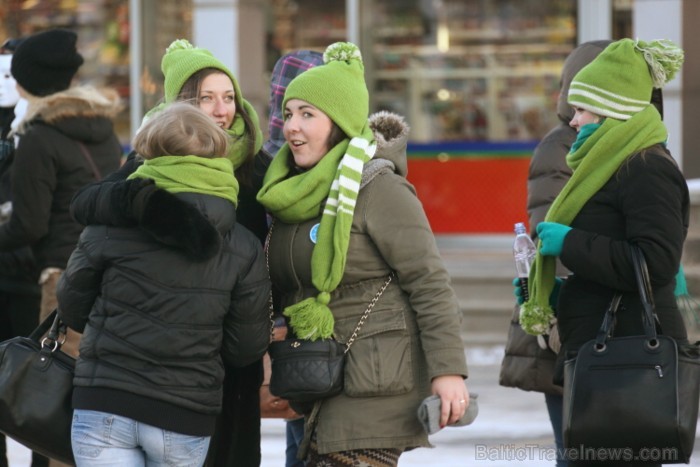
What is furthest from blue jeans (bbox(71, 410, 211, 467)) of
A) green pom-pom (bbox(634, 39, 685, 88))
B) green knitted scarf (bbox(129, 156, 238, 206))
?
green pom-pom (bbox(634, 39, 685, 88))

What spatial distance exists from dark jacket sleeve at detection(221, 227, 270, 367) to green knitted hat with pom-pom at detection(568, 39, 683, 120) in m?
1.24

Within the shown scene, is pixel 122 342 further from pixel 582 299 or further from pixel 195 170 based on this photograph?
pixel 582 299

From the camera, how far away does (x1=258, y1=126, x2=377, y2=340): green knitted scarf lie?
3754mm

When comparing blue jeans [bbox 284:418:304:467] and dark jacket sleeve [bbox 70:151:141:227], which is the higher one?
dark jacket sleeve [bbox 70:151:141:227]

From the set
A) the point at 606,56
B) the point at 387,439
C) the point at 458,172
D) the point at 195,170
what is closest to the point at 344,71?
the point at 195,170

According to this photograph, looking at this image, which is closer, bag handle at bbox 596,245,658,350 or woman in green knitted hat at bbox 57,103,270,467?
woman in green knitted hat at bbox 57,103,270,467

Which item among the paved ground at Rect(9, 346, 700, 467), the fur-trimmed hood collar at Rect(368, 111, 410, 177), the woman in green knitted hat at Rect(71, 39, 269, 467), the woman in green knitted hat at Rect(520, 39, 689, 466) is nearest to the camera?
the woman in green knitted hat at Rect(520, 39, 689, 466)

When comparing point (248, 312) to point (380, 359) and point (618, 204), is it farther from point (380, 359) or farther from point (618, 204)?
point (618, 204)

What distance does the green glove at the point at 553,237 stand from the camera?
400 centimetres

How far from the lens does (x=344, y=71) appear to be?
13.0ft

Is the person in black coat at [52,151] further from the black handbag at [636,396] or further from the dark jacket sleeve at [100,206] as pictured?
the black handbag at [636,396]

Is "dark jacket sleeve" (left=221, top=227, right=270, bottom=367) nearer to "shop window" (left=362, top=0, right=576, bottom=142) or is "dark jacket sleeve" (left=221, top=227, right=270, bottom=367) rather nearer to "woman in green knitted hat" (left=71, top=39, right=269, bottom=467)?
"woman in green knitted hat" (left=71, top=39, right=269, bottom=467)

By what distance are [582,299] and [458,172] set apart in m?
7.78

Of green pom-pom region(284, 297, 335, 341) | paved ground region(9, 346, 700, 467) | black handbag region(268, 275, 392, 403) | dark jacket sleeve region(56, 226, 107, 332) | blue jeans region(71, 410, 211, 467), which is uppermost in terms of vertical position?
dark jacket sleeve region(56, 226, 107, 332)
